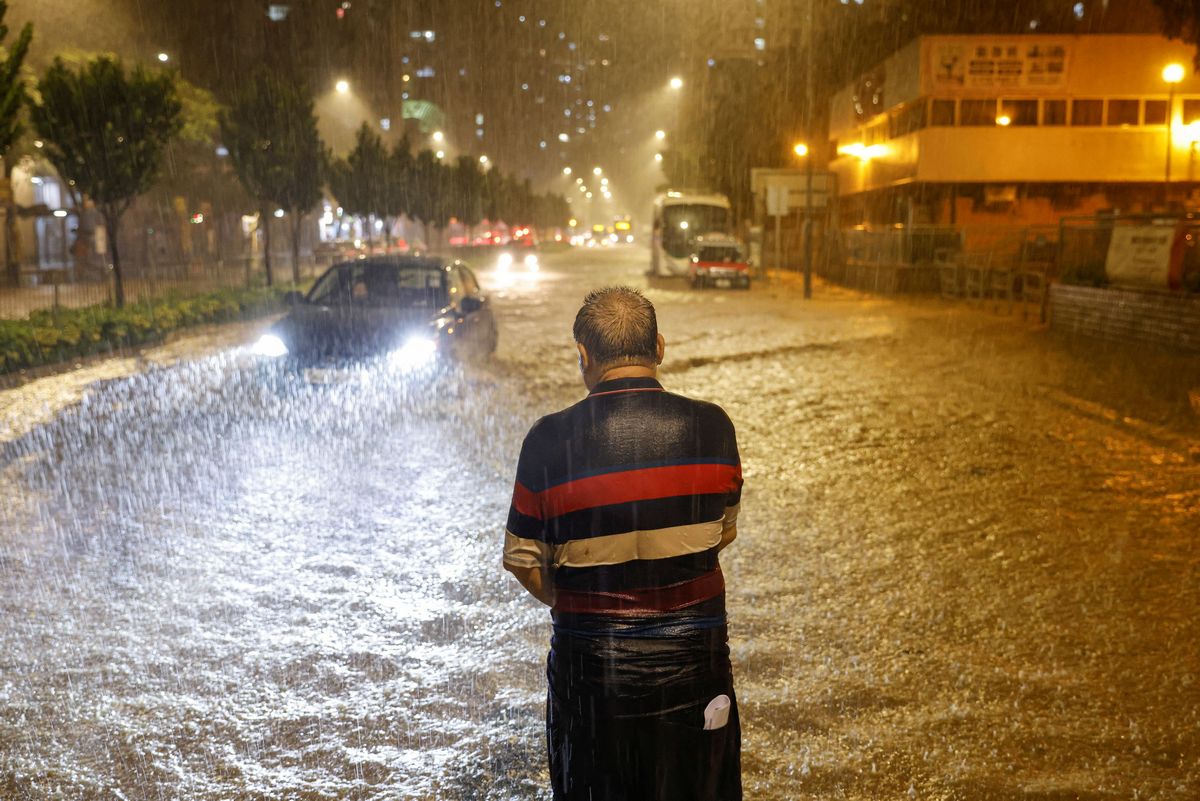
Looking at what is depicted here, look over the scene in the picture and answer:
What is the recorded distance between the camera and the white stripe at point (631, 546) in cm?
238

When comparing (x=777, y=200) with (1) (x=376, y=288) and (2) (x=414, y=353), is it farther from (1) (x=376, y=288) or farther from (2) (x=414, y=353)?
(2) (x=414, y=353)

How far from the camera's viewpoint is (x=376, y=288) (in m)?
13.6

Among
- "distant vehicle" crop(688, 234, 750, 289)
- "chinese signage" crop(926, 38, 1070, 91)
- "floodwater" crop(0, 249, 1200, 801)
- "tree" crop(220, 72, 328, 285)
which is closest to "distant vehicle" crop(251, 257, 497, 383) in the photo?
"floodwater" crop(0, 249, 1200, 801)

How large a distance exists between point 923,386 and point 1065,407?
193 centimetres

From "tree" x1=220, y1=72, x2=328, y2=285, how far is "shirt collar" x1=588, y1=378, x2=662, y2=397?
2811cm

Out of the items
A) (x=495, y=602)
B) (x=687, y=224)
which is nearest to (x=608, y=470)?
(x=495, y=602)

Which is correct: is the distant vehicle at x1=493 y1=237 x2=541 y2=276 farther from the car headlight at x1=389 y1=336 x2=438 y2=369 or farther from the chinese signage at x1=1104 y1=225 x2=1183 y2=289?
the car headlight at x1=389 y1=336 x2=438 y2=369

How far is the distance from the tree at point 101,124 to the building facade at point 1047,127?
25.1 meters

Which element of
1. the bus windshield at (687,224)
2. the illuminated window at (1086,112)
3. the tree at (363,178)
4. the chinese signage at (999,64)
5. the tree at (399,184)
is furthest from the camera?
the tree at (399,184)

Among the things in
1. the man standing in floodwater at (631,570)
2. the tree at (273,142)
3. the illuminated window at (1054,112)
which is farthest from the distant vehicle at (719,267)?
the man standing in floodwater at (631,570)

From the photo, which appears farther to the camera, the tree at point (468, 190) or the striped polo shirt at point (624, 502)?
the tree at point (468, 190)

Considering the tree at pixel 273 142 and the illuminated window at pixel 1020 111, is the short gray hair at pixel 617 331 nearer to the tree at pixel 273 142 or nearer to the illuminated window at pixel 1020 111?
the tree at pixel 273 142

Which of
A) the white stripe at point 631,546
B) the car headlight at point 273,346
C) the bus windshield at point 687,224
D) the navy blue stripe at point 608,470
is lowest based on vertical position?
the car headlight at point 273,346

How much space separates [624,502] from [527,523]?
220mm
